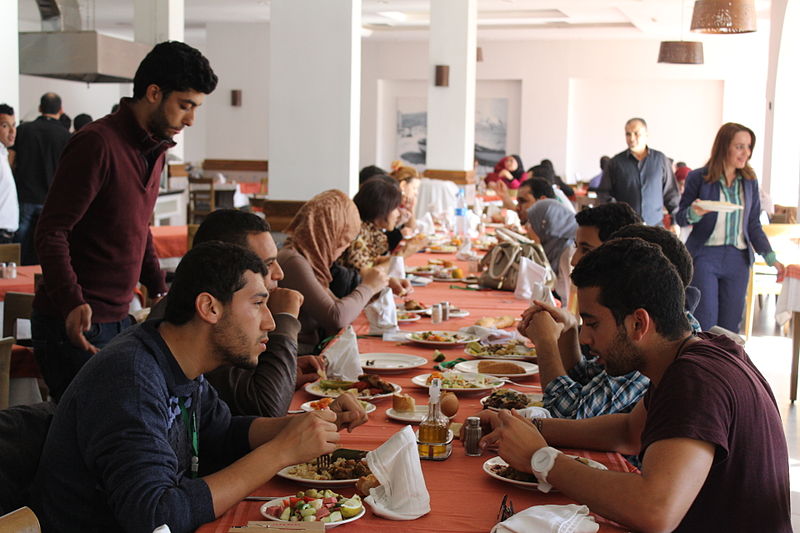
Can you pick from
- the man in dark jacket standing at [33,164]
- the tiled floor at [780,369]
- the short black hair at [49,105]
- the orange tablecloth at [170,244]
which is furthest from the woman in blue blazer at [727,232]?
the short black hair at [49,105]

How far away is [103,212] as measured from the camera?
274 centimetres

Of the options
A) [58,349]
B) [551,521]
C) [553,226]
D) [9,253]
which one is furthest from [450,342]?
[9,253]

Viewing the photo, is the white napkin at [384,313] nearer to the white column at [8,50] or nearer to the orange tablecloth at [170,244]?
the white column at [8,50]

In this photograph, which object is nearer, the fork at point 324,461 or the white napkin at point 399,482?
the white napkin at point 399,482

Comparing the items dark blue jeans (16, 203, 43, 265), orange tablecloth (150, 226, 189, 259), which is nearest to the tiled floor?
orange tablecloth (150, 226, 189, 259)

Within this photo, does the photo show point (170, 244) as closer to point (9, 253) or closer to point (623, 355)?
point (9, 253)

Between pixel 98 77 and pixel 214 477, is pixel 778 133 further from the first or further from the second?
pixel 214 477

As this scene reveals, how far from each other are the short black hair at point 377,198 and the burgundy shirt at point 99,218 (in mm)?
2095

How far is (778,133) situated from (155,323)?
830cm

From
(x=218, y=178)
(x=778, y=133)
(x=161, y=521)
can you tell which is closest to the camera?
(x=161, y=521)

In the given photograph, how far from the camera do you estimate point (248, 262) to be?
5.71 ft

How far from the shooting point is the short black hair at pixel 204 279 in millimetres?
1684

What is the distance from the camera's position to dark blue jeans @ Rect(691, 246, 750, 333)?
17.1 ft

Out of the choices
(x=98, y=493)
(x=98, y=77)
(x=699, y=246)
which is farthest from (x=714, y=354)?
(x=98, y=77)
